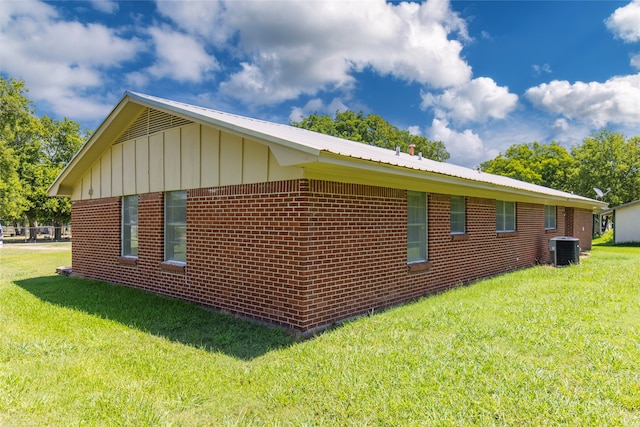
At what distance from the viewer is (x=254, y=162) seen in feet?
20.2

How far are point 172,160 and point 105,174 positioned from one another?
9.88ft

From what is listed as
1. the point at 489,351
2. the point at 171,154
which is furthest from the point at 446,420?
the point at 171,154

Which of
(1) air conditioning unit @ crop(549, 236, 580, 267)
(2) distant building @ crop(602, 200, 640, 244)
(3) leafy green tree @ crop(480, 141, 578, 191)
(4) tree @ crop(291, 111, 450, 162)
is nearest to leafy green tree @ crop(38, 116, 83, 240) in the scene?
(4) tree @ crop(291, 111, 450, 162)

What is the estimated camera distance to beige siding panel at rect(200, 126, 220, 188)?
6.74m

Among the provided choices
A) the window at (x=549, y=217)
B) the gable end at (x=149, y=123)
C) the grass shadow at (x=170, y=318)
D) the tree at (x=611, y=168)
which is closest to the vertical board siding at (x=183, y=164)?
the gable end at (x=149, y=123)

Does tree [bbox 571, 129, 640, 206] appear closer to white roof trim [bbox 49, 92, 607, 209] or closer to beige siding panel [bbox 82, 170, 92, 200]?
white roof trim [bbox 49, 92, 607, 209]

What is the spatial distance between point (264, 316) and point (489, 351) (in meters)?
3.15

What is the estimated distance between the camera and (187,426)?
10.6 feet

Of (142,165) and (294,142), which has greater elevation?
(142,165)

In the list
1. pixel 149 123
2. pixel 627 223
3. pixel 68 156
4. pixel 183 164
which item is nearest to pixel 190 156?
pixel 183 164

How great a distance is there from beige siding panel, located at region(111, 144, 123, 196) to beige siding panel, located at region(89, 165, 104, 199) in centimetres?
72

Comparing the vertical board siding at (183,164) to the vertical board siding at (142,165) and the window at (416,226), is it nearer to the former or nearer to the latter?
the vertical board siding at (142,165)

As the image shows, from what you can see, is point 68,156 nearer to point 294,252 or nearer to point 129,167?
point 129,167

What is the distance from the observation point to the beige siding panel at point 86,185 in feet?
33.2
